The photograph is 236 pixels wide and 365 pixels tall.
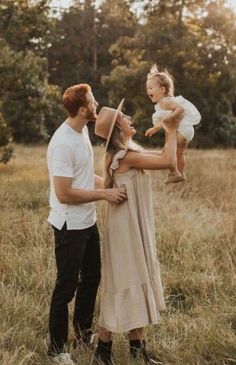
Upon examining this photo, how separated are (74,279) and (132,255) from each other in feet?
1.41

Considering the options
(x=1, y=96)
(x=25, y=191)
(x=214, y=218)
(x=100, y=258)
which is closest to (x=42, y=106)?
(x=1, y=96)

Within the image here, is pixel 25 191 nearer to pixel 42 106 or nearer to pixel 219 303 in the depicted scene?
pixel 219 303

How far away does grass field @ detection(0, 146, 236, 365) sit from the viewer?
416 cm

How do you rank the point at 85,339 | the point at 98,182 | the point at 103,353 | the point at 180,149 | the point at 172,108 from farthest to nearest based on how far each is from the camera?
the point at 85,339, the point at 98,182, the point at 103,353, the point at 180,149, the point at 172,108

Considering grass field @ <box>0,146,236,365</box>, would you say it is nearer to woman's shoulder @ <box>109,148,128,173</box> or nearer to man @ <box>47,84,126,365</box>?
man @ <box>47,84,126,365</box>

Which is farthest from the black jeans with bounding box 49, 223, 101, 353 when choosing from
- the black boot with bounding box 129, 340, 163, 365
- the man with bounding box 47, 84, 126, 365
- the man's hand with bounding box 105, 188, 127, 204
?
the black boot with bounding box 129, 340, 163, 365

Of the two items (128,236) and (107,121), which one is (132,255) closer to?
(128,236)

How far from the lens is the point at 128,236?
3902mm

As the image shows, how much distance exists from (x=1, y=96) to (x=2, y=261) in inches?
442

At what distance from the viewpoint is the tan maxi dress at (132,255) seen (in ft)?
12.8

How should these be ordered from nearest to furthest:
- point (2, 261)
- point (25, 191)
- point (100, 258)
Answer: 1. point (100, 258)
2. point (2, 261)
3. point (25, 191)

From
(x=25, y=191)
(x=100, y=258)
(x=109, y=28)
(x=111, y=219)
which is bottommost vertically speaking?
(x=109, y=28)

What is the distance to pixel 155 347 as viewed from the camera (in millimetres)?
4328

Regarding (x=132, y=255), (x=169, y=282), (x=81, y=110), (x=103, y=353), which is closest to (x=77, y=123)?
(x=81, y=110)
